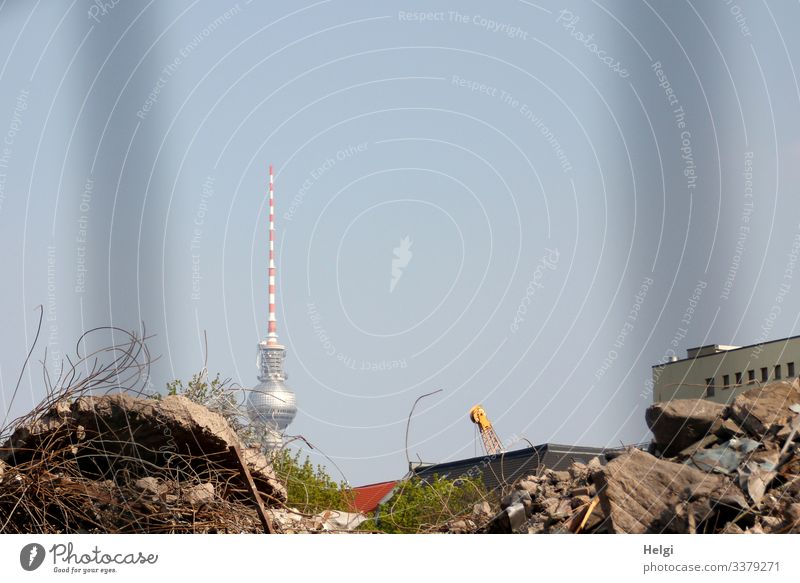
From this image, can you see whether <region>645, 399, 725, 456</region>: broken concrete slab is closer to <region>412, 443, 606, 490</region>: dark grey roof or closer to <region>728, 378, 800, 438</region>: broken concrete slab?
<region>728, 378, 800, 438</region>: broken concrete slab

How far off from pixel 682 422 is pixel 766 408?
1.87ft

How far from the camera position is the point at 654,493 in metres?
6.04

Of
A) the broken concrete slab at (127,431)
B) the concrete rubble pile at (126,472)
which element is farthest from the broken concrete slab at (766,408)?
the broken concrete slab at (127,431)

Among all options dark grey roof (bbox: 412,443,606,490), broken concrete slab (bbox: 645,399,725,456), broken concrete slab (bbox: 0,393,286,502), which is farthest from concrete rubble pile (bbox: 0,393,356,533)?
broken concrete slab (bbox: 645,399,725,456)

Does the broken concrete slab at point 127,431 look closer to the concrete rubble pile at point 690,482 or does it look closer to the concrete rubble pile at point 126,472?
the concrete rubble pile at point 126,472

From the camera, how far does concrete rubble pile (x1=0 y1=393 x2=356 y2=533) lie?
629 centimetres

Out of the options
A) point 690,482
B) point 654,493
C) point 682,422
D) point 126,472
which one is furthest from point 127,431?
point 682,422

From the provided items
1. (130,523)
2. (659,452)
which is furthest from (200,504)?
(659,452)

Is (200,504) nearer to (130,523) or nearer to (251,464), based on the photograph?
(130,523)

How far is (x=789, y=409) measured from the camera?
21.9 ft
